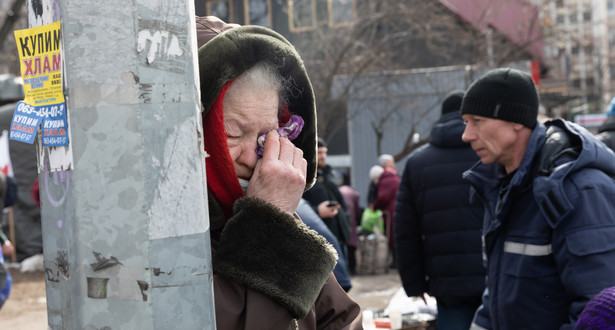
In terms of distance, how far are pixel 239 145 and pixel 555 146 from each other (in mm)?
1884

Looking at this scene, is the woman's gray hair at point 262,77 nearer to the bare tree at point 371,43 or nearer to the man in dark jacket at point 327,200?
the man in dark jacket at point 327,200

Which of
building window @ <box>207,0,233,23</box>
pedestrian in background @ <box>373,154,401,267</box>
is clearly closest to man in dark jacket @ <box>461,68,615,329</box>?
pedestrian in background @ <box>373,154,401,267</box>

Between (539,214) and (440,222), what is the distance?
202 centimetres

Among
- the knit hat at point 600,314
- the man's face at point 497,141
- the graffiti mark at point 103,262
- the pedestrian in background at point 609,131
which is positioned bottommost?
the knit hat at point 600,314

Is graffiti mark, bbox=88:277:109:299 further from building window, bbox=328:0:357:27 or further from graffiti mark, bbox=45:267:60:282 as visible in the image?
building window, bbox=328:0:357:27

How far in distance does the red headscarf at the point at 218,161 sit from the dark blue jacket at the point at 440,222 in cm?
350

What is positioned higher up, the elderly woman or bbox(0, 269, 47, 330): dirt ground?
the elderly woman

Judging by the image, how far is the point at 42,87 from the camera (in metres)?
1.05

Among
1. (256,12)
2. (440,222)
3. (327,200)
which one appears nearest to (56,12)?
(440,222)

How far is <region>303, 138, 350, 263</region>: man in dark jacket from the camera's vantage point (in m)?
8.09

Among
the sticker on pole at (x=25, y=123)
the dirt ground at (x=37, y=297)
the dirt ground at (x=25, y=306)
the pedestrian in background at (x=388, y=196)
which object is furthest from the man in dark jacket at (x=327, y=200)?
the sticker on pole at (x=25, y=123)

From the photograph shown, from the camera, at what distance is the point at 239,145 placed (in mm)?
1746

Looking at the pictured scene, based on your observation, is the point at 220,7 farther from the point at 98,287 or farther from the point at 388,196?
the point at 98,287

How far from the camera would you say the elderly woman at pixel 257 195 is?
59.6 inches
